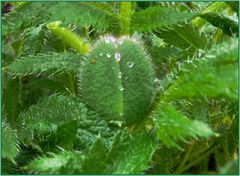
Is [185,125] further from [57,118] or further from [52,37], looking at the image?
[52,37]

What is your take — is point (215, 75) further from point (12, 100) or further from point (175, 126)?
point (12, 100)

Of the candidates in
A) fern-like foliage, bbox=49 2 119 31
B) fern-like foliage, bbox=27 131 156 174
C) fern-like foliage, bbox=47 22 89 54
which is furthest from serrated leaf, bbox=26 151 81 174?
fern-like foliage, bbox=47 22 89 54

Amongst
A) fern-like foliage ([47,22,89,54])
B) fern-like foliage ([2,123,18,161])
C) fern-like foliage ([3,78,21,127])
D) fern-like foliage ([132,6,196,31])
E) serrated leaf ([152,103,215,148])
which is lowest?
fern-like foliage ([3,78,21,127])

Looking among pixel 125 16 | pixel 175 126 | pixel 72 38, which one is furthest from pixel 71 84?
pixel 175 126

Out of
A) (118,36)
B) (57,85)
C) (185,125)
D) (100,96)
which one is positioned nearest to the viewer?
(185,125)

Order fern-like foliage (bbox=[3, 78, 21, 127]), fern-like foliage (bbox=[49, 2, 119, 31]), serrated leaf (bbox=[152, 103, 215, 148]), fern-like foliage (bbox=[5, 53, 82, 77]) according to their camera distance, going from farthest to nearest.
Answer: fern-like foliage (bbox=[3, 78, 21, 127]) → fern-like foliage (bbox=[5, 53, 82, 77]) → fern-like foliage (bbox=[49, 2, 119, 31]) → serrated leaf (bbox=[152, 103, 215, 148])

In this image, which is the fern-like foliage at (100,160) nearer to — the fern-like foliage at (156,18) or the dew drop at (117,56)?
the dew drop at (117,56)

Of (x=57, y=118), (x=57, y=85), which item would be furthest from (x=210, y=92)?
(x=57, y=85)

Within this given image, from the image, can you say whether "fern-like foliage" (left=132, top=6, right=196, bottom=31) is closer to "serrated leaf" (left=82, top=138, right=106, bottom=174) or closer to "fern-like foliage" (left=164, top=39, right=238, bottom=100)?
"fern-like foliage" (left=164, top=39, right=238, bottom=100)
